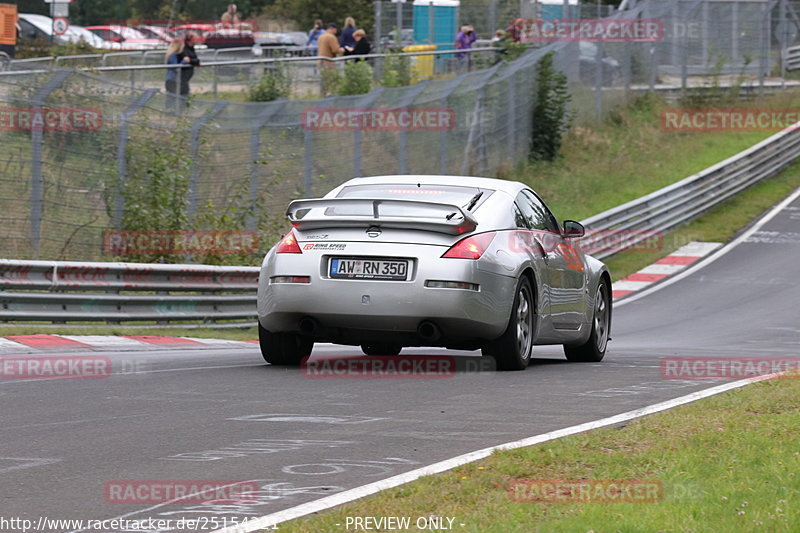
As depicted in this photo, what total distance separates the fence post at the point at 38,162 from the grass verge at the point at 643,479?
377 inches

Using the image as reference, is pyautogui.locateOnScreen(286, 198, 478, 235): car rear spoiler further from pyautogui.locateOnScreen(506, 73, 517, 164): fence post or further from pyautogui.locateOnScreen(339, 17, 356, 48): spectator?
pyautogui.locateOnScreen(339, 17, 356, 48): spectator

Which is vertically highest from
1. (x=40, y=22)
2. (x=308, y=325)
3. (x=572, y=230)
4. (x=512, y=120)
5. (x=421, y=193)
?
(x=40, y=22)

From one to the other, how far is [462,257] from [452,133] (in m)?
16.7

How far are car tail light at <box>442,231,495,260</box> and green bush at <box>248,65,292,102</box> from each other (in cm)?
1683

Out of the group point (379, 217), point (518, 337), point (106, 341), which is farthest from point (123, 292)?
point (518, 337)

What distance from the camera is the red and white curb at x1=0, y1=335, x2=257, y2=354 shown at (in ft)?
37.8

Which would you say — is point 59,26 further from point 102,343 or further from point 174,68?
point 102,343

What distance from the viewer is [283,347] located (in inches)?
408

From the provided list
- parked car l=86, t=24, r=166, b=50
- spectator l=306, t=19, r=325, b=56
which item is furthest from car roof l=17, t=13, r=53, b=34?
spectator l=306, t=19, r=325, b=56

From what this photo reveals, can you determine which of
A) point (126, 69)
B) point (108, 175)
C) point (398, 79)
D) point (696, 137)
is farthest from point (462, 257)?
point (696, 137)

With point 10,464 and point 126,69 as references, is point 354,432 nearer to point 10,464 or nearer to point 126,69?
point 10,464

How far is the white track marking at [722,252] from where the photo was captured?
79.7ft

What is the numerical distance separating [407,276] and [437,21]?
115ft

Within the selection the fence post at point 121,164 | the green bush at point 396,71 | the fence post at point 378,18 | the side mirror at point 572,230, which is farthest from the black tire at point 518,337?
the fence post at point 378,18
